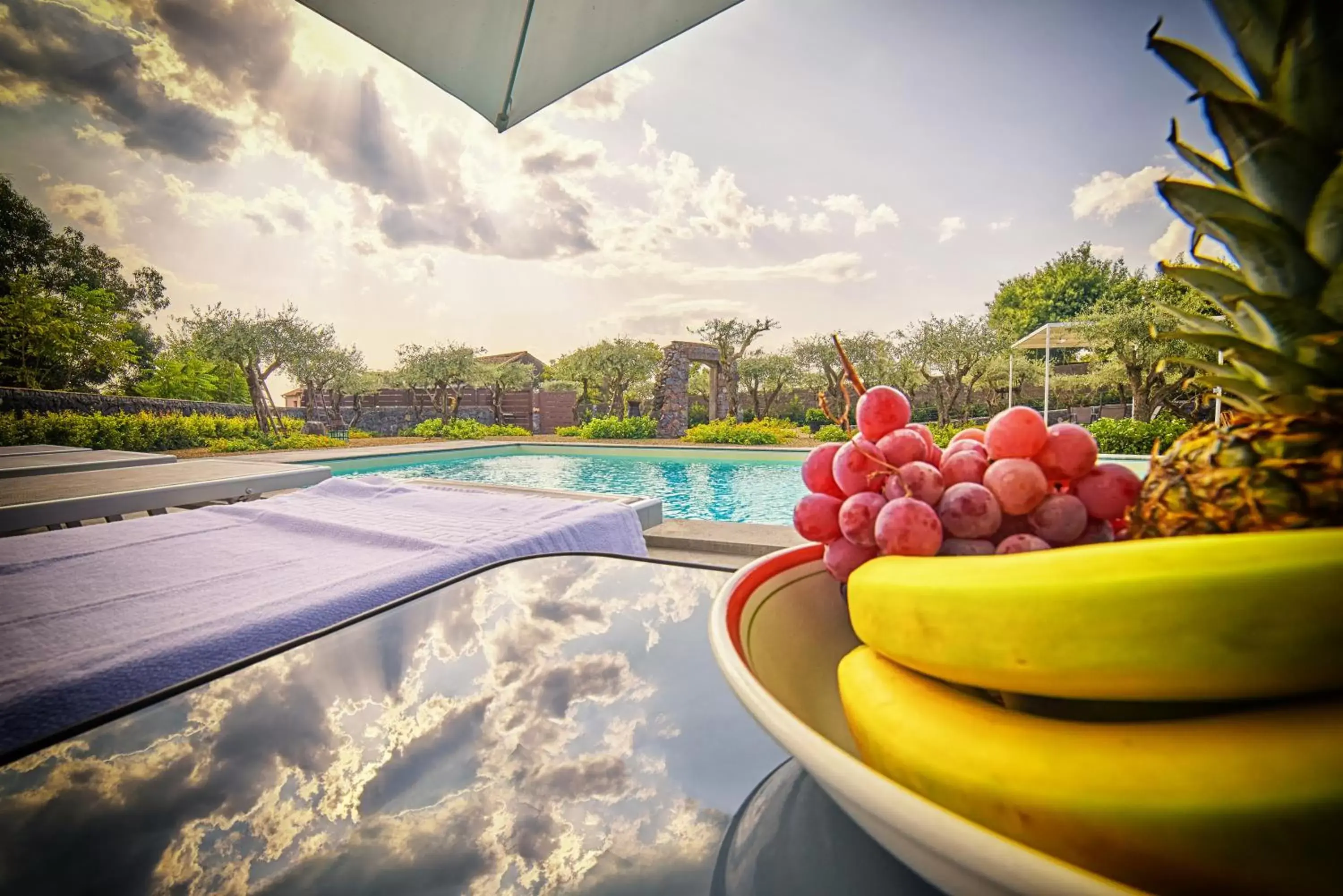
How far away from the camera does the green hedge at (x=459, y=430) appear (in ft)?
53.4

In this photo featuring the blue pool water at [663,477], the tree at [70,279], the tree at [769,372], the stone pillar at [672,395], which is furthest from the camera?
the tree at [769,372]

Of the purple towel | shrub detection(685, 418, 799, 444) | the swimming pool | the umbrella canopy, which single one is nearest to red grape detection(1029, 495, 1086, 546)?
the purple towel

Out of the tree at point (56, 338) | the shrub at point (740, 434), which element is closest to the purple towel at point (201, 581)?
the shrub at point (740, 434)

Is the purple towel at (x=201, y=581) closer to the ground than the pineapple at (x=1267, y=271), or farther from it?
closer to the ground

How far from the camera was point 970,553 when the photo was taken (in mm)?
429

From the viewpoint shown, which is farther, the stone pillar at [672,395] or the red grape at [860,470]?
the stone pillar at [672,395]

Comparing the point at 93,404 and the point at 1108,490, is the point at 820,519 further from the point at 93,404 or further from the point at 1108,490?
the point at 93,404

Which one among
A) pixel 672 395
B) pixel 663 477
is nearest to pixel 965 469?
pixel 663 477

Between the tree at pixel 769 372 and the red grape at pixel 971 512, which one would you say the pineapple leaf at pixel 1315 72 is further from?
the tree at pixel 769 372

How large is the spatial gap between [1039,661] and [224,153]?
28561 millimetres

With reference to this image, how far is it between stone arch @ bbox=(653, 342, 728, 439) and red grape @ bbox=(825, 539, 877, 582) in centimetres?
1392

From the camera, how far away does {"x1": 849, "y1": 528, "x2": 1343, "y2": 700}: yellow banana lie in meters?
0.20

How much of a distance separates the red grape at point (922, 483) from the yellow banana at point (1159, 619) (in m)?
0.17

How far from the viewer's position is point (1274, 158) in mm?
345
